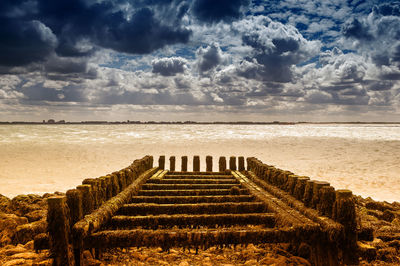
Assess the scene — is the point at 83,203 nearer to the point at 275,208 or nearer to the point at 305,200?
the point at 275,208

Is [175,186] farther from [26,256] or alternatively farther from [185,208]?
[26,256]

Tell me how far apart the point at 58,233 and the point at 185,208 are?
6.04 ft

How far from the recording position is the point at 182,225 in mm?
3482

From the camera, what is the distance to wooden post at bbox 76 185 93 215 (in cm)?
323

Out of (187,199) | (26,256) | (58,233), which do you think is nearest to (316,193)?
(187,199)

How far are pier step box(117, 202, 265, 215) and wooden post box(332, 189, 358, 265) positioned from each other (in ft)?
4.47

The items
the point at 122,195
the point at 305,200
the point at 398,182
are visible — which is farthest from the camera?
the point at 398,182

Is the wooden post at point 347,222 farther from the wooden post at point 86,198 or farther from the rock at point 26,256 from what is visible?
the rock at point 26,256

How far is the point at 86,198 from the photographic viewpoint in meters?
3.26

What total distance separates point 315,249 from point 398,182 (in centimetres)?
1380

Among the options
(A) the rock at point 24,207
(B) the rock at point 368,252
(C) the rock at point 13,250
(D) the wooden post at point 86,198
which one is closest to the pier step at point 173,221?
(D) the wooden post at point 86,198

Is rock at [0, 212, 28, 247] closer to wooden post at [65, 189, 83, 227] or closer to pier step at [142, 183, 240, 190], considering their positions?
wooden post at [65, 189, 83, 227]

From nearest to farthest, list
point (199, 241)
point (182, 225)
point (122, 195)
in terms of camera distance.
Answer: point (199, 241) < point (182, 225) < point (122, 195)

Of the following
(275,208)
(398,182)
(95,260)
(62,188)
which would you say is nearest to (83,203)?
(95,260)
